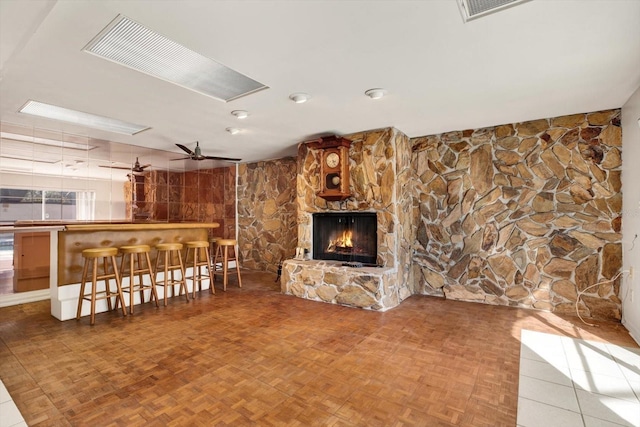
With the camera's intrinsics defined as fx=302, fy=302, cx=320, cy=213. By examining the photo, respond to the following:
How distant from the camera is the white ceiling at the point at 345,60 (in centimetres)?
177

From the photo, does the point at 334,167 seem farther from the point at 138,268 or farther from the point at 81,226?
the point at 81,226

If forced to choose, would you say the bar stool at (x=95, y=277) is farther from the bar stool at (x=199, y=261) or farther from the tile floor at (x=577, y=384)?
the tile floor at (x=577, y=384)

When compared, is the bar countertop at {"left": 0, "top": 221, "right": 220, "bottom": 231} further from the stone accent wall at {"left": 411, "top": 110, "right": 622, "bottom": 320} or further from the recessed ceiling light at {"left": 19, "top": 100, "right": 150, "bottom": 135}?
the stone accent wall at {"left": 411, "top": 110, "right": 622, "bottom": 320}

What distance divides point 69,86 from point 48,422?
271 cm

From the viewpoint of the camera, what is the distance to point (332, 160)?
4414 mm

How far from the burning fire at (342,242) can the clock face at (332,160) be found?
1048 mm

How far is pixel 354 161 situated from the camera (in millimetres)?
4391

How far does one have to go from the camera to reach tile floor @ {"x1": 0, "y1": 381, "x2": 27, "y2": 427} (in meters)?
1.71

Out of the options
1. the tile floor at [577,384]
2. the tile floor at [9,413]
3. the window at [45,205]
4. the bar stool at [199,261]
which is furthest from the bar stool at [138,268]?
the tile floor at [577,384]

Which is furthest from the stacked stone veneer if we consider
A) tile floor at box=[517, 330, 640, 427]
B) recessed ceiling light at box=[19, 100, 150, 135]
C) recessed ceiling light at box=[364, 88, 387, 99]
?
recessed ceiling light at box=[19, 100, 150, 135]

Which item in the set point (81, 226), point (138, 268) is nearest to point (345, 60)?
point (81, 226)

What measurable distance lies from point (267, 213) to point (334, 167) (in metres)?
2.56

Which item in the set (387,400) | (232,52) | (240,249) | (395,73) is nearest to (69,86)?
(232,52)

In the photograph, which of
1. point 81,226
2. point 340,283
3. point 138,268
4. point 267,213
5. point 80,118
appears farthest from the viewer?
point 267,213
